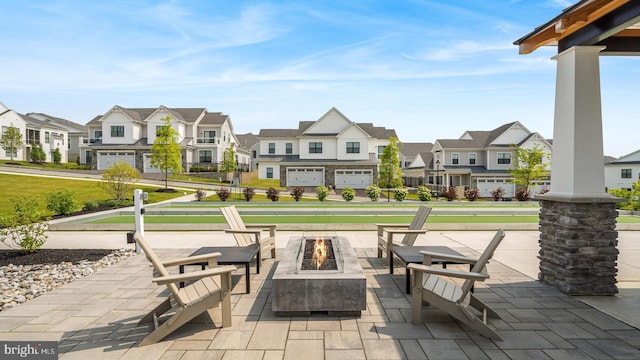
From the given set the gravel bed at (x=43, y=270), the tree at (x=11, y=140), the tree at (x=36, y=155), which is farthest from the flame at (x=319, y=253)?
the tree at (x=36, y=155)

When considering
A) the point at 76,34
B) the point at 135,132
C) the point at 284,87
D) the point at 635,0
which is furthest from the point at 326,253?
the point at 135,132

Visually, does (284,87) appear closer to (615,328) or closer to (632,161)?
(615,328)

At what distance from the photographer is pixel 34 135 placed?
159 feet

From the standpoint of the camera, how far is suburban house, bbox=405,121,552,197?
39.4 metres

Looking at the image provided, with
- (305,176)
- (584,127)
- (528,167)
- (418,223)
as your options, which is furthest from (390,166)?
(584,127)

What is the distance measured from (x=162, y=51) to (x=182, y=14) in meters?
5.16

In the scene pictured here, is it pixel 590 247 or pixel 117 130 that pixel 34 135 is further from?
pixel 590 247

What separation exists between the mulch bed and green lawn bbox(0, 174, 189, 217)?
1675cm

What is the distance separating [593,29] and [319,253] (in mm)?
5558

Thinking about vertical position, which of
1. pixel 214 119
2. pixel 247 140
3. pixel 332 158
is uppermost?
pixel 214 119

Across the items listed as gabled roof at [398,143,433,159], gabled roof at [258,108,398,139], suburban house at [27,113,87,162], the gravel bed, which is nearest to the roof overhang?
the gravel bed

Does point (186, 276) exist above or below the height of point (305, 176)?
below

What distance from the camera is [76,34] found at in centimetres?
1291

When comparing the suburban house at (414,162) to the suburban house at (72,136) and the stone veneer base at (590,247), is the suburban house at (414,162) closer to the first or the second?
the stone veneer base at (590,247)
